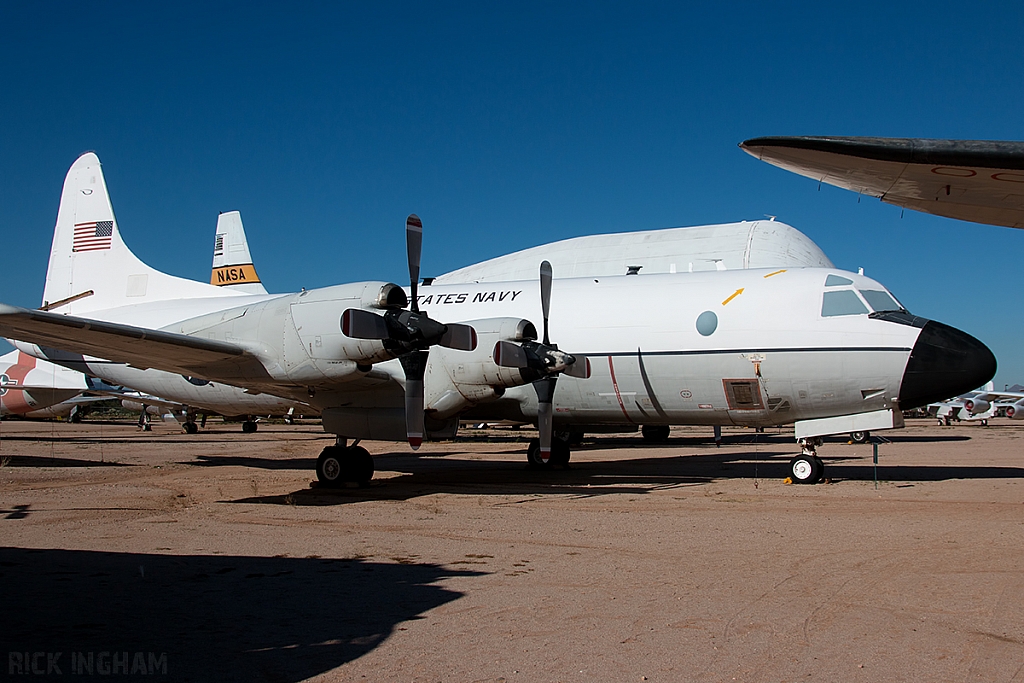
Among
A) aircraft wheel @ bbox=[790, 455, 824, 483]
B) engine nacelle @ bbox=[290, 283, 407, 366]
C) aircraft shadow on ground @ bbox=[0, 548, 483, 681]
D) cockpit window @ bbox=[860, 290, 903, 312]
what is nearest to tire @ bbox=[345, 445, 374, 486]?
engine nacelle @ bbox=[290, 283, 407, 366]

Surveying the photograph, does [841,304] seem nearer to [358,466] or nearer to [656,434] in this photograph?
[358,466]

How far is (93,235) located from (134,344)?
7639 mm

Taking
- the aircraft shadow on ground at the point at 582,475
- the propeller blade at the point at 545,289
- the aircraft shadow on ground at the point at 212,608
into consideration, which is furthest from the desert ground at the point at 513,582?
the propeller blade at the point at 545,289

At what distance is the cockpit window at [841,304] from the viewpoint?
12.0m

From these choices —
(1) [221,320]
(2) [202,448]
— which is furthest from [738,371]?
(2) [202,448]

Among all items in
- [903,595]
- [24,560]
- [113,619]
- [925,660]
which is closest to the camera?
[925,660]

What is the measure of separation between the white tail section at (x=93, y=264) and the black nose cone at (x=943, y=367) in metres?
13.2

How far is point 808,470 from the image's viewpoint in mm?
12945

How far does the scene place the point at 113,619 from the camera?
16.6 ft

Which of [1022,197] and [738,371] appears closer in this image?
[1022,197]

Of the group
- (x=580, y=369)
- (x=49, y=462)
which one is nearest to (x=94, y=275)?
(x=49, y=462)

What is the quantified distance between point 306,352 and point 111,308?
27.0 ft

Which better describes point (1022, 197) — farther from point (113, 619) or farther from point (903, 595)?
point (113, 619)

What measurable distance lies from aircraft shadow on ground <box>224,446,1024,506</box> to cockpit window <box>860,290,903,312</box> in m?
3.63
